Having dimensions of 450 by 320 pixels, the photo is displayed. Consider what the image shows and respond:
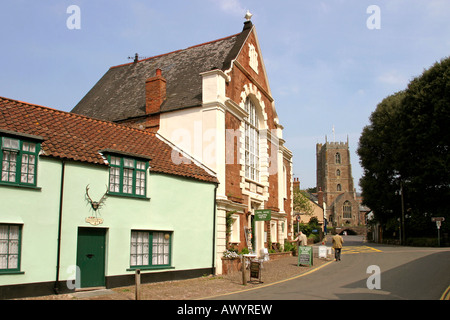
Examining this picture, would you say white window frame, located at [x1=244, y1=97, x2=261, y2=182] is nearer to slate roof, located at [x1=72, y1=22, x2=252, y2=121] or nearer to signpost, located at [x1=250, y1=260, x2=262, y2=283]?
slate roof, located at [x1=72, y1=22, x2=252, y2=121]

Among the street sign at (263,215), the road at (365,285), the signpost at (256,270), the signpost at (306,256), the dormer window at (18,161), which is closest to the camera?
the road at (365,285)

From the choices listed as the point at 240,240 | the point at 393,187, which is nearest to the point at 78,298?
the point at 240,240

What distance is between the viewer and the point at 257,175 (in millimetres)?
25516

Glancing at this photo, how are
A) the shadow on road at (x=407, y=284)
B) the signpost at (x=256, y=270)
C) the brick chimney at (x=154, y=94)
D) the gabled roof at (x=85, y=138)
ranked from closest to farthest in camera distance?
the shadow on road at (x=407, y=284)
the gabled roof at (x=85, y=138)
the signpost at (x=256, y=270)
the brick chimney at (x=154, y=94)

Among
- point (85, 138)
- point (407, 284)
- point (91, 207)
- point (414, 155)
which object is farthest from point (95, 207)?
point (414, 155)

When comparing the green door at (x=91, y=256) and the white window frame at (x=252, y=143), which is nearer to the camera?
the green door at (x=91, y=256)

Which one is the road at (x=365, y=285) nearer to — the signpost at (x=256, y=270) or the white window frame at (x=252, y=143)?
the signpost at (x=256, y=270)

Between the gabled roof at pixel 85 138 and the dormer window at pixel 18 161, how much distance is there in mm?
318

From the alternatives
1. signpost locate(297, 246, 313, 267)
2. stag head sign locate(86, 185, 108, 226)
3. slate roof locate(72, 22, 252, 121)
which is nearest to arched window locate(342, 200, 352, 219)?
slate roof locate(72, 22, 252, 121)

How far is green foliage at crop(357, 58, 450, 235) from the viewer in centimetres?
3538

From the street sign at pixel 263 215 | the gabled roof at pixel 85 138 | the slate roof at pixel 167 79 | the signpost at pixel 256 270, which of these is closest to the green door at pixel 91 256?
the gabled roof at pixel 85 138

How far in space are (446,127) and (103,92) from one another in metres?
27.6

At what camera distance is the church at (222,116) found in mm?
20078

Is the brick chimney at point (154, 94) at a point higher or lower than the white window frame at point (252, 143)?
higher
